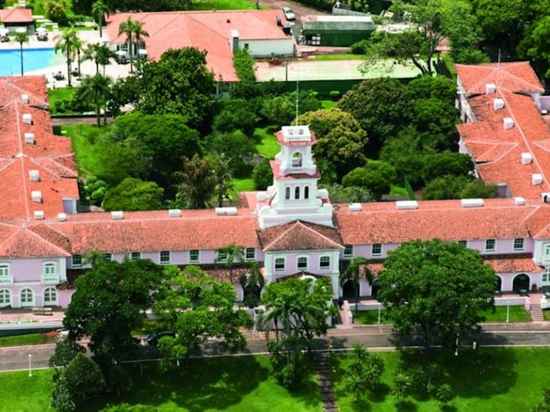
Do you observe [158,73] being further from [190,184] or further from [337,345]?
[337,345]

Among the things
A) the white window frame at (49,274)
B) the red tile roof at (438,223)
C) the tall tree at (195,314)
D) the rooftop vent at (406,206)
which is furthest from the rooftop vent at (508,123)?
the white window frame at (49,274)

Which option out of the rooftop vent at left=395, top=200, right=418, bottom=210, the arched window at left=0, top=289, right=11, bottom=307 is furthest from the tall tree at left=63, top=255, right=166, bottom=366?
the rooftop vent at left=395, top=200, right=418, bottom=210

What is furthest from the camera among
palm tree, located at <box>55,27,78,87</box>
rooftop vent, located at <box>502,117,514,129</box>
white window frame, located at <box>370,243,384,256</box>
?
palm tree, located at <box>55,27,78,87</box>

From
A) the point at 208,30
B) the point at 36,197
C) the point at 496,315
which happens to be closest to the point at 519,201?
the point at 496,315

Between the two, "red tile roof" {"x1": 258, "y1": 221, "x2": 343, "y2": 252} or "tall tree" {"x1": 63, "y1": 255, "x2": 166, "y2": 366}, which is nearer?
"tall tree" {"x1": 63, "y1": 255, "x2": 166, "y2": 366}

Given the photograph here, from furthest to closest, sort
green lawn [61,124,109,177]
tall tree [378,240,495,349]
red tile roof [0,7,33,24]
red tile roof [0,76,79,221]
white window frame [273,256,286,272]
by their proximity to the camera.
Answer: red tile roof [0,7,33,24] → green lawn [61,124,109,177] → red tile roof [0,76,79,221] → white window frame [273,256,286,272] → tall tree [378,240,495,349]

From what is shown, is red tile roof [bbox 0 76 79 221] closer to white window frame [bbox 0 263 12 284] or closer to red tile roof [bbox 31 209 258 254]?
→ red tile roof [bbox 31 209 258 254]

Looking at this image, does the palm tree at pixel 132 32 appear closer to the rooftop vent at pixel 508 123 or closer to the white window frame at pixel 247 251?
the rooftop vent at pixel 508 123

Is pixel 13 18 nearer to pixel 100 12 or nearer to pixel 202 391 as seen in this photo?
pixel 100 12

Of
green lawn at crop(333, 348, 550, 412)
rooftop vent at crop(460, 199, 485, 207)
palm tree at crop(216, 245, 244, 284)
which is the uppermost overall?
rooftop vent at crop(460, 199, 485, 207)
